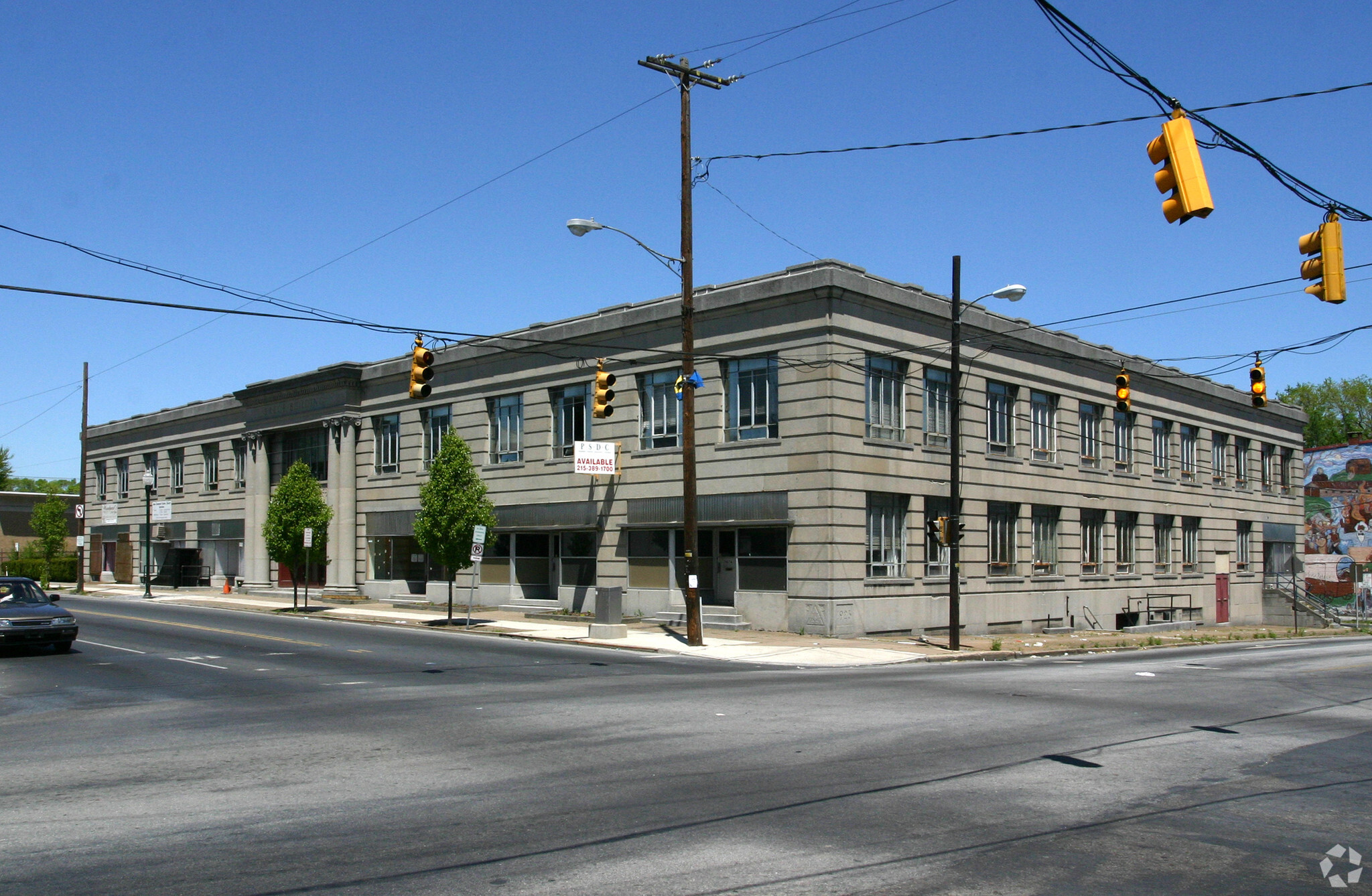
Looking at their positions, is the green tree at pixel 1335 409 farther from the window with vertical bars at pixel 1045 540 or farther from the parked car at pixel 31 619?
the parked car at pixel 31 619

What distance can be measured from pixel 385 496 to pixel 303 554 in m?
4.77

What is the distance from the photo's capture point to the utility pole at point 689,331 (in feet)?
86.7

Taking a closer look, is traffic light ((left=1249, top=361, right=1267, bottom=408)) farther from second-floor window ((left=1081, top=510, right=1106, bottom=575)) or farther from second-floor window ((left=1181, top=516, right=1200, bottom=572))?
second-floor window ((left=1181, top=516, right=1200, bottom=572))

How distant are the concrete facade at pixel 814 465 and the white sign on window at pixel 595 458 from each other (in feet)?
2.77

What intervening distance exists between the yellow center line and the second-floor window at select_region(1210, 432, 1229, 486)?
4048 cm

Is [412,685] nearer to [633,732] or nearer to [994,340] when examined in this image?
[633,732]

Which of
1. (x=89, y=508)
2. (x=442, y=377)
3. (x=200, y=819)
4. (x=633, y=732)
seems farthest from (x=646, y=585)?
(x=89, y=508)

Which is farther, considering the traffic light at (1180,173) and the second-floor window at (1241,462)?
the second-floor window at (1241,462)

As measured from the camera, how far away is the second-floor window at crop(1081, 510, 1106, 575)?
41312 millimetres

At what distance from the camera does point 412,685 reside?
18078mm

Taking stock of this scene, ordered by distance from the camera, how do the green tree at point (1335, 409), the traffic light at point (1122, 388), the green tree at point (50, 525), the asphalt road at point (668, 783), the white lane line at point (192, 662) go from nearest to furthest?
the asphalt road at point (668, 783) → the white lane line at point (192, 662) → the traffic light at point (1122, 388) → the green tree at point (50, 525) → the green tree at point (1335, 409)

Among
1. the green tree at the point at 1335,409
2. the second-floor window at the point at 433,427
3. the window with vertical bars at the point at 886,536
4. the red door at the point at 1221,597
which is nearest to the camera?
the window with vertical bars at the point at 886,536

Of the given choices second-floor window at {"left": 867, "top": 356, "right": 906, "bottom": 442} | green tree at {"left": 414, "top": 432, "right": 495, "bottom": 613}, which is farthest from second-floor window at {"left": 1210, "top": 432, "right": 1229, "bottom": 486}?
green tree at {"left": 414, "top": 432, "right": 495, "bottom": 613}

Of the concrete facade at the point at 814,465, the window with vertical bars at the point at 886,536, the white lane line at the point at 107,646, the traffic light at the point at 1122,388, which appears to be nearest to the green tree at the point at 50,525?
the concrete facade at the point at 814,465
